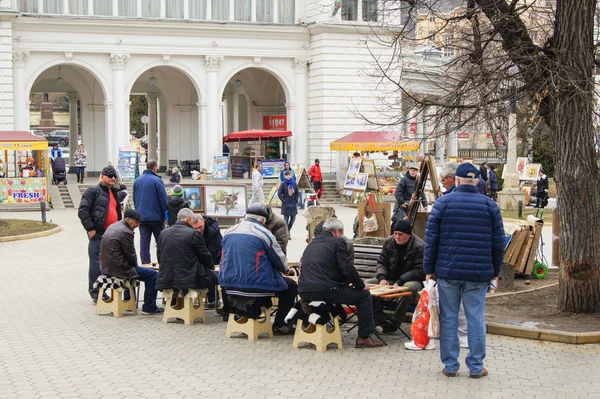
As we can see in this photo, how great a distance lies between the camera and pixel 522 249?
14.9m

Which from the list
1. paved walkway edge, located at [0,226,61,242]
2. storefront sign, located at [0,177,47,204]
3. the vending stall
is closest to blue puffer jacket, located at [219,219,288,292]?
paved walkway edge, located at [0,226,61,242]

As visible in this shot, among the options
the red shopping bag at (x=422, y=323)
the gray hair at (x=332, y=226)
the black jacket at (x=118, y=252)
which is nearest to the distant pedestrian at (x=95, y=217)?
the black jacket at (x=118, y=252)

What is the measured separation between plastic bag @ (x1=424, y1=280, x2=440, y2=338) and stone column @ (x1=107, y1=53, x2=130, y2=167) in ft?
110

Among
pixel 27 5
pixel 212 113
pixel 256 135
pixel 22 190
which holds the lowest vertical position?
pixel 22 190

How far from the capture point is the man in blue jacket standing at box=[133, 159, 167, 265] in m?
16.0

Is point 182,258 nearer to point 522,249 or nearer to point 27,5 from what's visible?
point 522,249

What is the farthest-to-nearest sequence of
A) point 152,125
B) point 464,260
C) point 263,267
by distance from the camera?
point 152,125, point 263,267, point 464,260

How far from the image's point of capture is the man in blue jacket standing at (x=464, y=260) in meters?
9.09

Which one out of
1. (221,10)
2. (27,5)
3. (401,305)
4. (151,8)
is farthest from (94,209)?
(221,10)

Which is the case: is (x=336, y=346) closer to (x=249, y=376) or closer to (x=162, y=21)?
(x=249, y=376)

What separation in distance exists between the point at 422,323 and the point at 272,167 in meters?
31.7

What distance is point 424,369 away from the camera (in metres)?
9.60

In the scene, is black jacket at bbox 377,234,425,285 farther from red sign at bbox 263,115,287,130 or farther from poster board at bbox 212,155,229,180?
red sign at bbox 263,115,287,130

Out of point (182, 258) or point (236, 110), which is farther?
point (236, 110)
